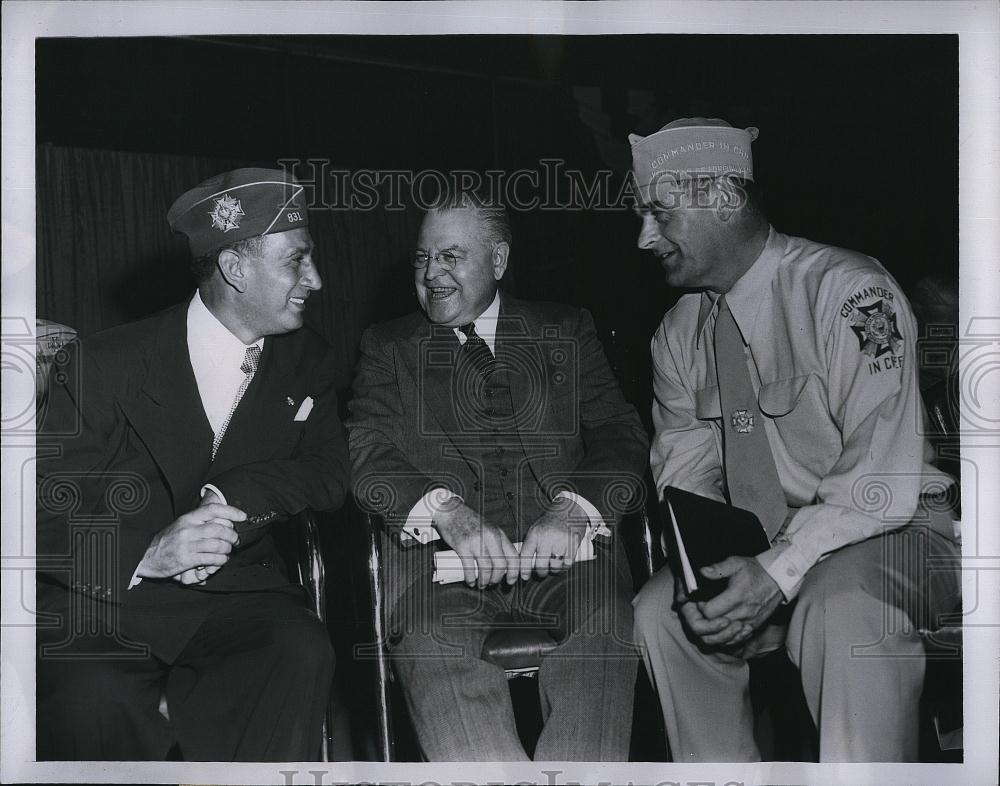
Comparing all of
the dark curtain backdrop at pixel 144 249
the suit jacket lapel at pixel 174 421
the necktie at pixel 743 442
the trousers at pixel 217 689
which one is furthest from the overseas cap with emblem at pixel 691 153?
the trousers at pixel 217 689

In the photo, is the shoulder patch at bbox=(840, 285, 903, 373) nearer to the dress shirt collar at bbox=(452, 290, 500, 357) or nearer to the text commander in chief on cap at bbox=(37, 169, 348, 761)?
the dress shirt collar at bbox=(452, 290, 500, 357)

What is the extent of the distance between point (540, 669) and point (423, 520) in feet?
1.48

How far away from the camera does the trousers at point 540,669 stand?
89.1 inches

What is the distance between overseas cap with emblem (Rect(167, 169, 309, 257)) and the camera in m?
2.36

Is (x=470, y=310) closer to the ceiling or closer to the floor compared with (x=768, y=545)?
closer to the ceiling

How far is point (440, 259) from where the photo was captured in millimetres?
2373

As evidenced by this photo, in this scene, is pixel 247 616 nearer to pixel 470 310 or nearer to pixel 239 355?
pixel 239 355

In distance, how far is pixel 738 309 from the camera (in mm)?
2361

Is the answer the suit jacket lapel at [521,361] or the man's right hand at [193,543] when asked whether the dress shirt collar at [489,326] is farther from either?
the man's right hand at [193,543]

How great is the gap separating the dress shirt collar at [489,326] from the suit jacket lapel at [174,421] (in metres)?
0.66

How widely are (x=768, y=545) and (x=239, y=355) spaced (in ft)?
4.49

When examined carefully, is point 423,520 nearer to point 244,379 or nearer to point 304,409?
point 304,409

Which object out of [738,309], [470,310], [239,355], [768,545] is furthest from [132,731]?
[738,309]

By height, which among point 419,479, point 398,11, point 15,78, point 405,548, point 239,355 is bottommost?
point 405,548
